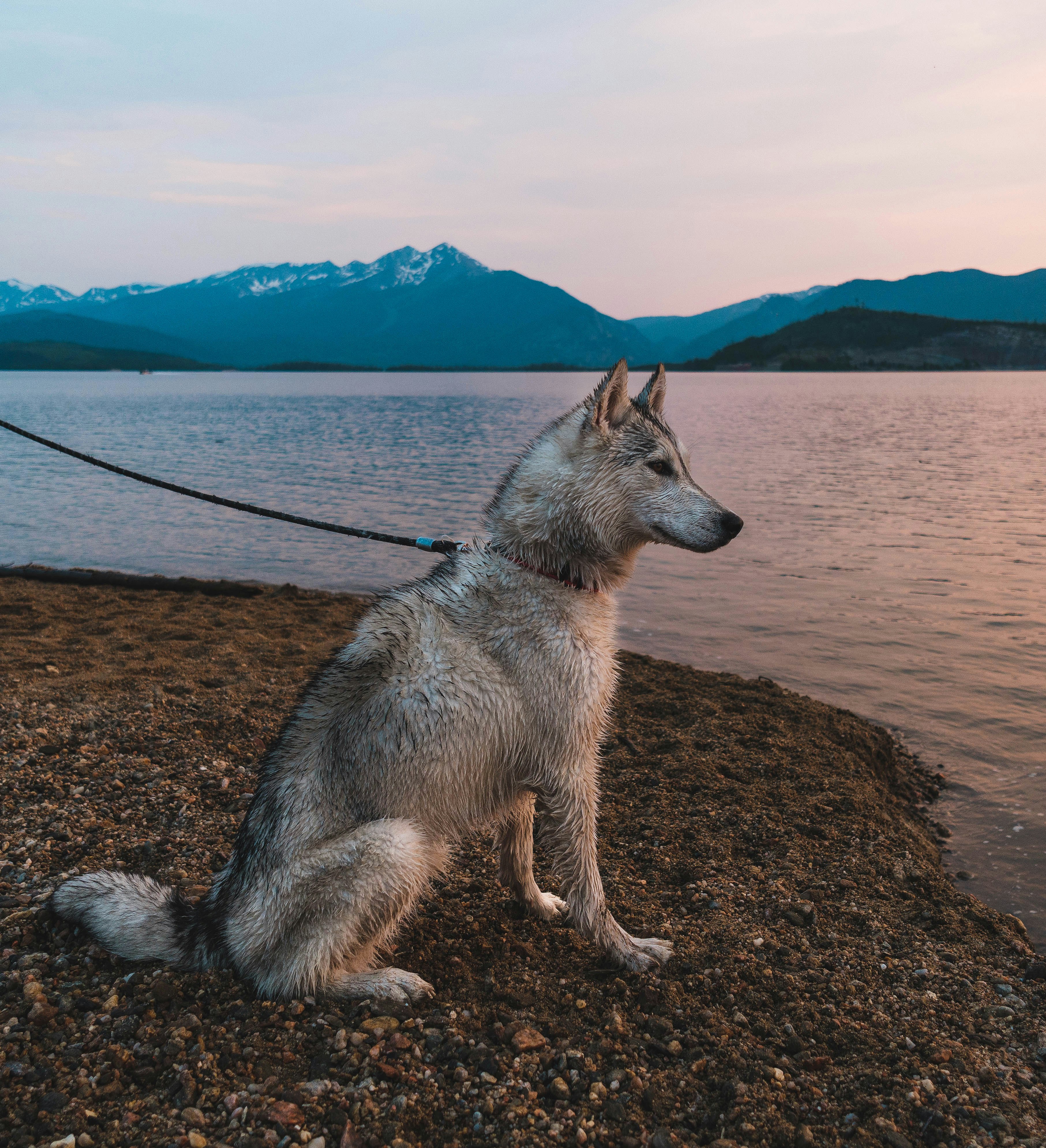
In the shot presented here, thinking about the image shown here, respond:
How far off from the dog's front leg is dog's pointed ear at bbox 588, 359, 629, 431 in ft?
6.49

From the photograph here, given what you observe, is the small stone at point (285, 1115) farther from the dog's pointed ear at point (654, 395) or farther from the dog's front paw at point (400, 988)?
the dog's pointed ear at point (654, 395)

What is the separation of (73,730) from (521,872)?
4662mm

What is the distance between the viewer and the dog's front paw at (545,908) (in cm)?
507

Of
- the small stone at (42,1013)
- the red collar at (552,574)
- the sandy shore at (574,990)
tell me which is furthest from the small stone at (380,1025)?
the red collar at (552,574)

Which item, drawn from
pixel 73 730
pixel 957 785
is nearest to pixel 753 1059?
pixel 957 785

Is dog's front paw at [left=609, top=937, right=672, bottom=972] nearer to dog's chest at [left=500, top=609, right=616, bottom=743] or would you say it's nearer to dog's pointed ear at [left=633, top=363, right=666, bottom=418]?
dog's chest at [left=500, top=609, right=616, bottom=743]

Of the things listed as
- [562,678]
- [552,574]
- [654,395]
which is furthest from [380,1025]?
[654,395]

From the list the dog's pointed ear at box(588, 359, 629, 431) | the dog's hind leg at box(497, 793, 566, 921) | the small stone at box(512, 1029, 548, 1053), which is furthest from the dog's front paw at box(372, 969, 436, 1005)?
the dog's pointed ear at box(588, 359, 629, 431)

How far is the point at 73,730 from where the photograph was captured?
6.98 meters

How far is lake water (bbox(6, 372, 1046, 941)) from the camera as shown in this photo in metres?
9.59

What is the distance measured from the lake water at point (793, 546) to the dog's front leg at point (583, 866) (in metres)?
1.72

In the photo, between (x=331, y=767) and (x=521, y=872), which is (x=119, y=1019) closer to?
(x=331, y=767)

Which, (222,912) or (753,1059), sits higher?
(222,912)

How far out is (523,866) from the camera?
5000 mm
